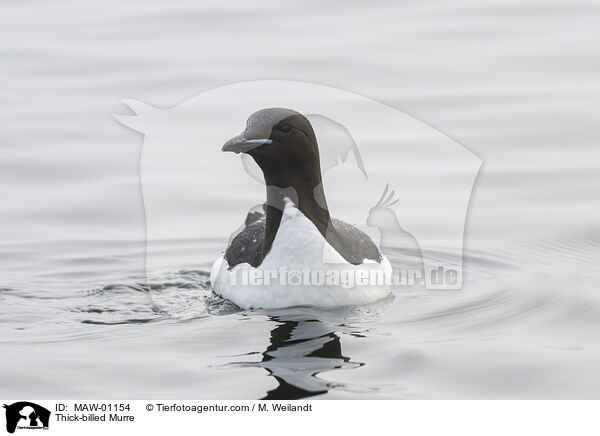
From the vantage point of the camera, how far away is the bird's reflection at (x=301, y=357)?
21.7 feet

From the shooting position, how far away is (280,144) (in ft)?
26.5

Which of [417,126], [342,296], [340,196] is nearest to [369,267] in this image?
[342,296]

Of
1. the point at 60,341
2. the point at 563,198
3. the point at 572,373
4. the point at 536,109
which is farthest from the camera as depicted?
the point at 536,109

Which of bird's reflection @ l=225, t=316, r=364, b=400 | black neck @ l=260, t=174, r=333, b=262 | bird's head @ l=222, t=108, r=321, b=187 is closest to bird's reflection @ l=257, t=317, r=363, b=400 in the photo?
bird's reflection @ l=225, t=316, r=364, b=400

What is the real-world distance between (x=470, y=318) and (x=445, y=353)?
90 centimetres

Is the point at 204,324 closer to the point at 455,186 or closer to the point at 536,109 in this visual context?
the point at 455,186

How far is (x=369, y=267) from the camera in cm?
859

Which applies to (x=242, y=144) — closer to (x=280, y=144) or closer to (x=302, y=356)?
(x=280, y=144)

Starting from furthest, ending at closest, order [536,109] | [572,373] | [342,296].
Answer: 1. [536,109]
2. [342,296]
3. [572,373]

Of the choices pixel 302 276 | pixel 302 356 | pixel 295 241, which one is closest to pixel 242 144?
pixel 295 241
